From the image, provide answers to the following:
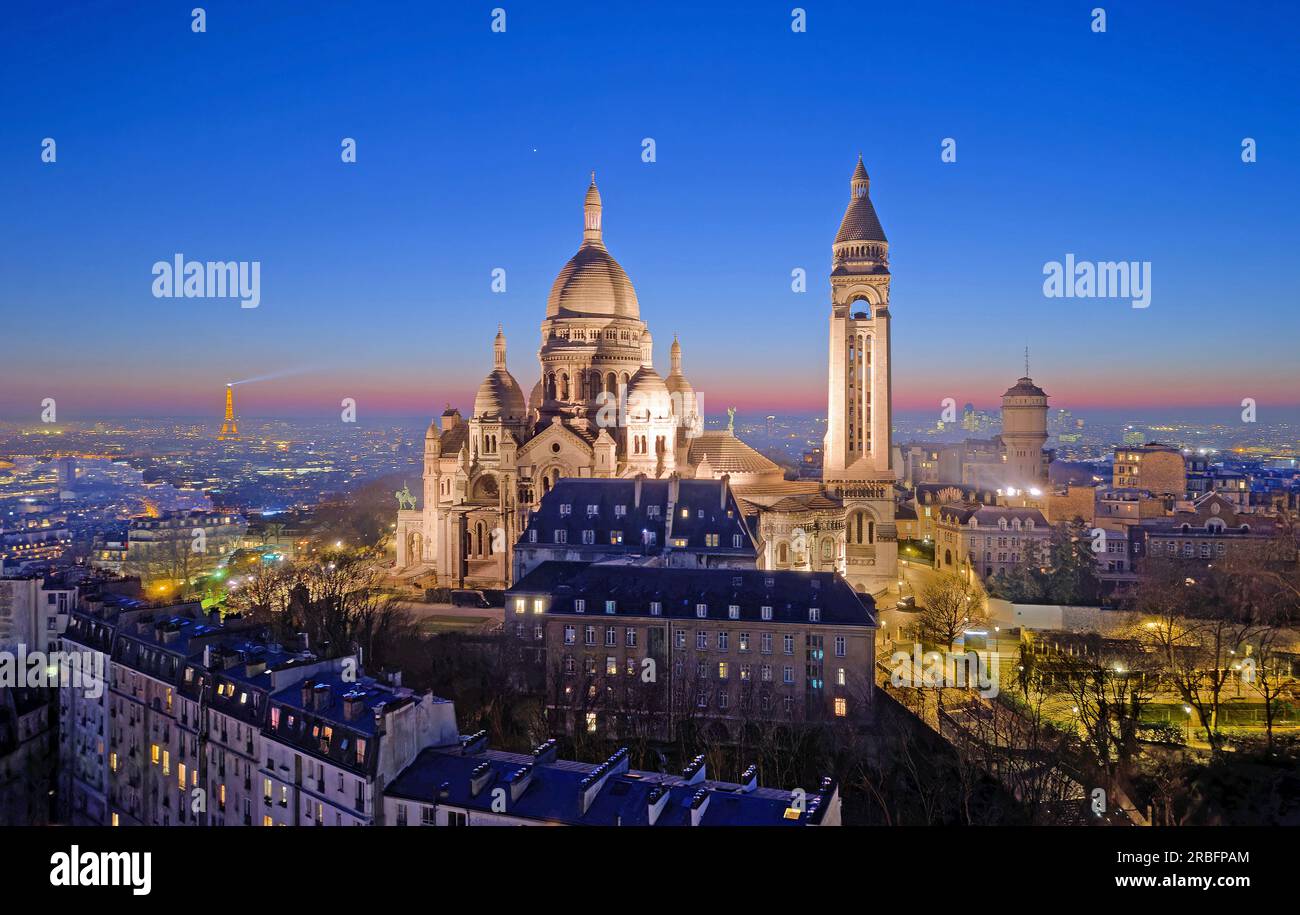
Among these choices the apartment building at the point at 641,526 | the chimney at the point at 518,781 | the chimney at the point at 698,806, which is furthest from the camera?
the apartment building at the point at 641,526

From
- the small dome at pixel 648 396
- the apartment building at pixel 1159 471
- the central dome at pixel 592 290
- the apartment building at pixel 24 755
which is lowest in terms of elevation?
the apartment building at pixel 24 755

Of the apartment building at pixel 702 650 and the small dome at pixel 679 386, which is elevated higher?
the small dome at pixel 679 386

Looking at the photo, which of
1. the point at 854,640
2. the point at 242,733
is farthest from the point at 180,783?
the point at 854,640

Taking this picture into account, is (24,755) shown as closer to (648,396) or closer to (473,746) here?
(473,746)

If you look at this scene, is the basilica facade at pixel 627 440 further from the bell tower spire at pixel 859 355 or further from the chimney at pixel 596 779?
the chimney at pixel 596 779

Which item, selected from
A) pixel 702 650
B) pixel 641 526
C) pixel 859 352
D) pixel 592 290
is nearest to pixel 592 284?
pixel 592 290

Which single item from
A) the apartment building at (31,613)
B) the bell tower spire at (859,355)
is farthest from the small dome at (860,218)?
the apartment building at (31,613)
